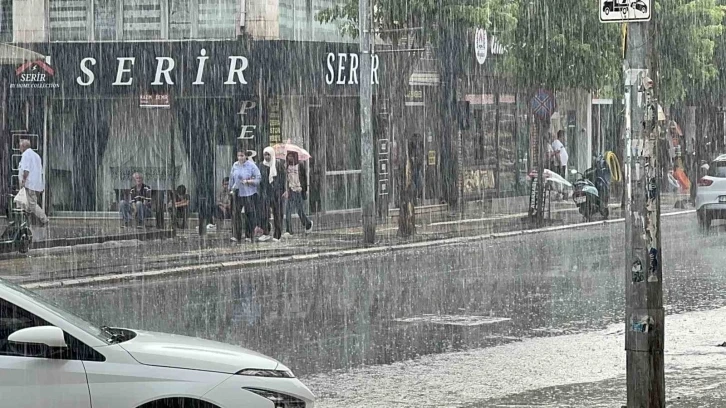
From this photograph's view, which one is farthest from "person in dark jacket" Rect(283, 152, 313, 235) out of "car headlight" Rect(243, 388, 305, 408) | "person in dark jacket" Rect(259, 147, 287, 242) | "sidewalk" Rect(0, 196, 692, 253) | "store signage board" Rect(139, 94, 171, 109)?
Answer: "car headlight" Rect(243, 388, 305, 408)

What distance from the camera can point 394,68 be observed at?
94.7 ft

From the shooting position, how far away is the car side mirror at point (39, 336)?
6.12 meters

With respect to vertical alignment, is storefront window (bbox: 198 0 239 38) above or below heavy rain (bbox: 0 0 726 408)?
above

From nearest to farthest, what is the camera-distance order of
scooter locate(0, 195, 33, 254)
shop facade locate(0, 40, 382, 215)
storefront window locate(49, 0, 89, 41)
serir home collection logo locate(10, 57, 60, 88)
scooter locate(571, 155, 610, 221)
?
scooter locate(0, 195, 33, 254)
shop facade locate(0, 40, 382, 215)
serir home collection logo locate(10, 57, 60, 88)
scooter locate(571, 155, 610, 221)
storefront window locate(49, 0, 89, 41)

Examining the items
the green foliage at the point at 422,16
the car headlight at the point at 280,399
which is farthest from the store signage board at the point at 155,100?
the car headlight at the point at 280,399

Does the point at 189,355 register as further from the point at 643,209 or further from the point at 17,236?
the point at 17,236

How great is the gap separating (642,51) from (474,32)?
90.1 ft

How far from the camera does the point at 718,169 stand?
89.1 feet

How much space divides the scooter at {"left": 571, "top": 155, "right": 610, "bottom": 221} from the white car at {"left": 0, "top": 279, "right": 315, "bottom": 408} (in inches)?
981

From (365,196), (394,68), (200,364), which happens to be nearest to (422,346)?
(200,364)

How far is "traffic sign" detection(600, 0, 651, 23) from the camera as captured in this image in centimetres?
816

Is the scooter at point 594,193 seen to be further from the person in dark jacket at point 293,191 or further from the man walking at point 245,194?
the man walking at point 245,194

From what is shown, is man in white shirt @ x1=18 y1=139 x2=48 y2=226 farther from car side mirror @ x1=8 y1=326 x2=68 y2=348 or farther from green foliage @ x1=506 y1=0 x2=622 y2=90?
car side mirror @ x1=8 y1=326 x2=68 y2=348

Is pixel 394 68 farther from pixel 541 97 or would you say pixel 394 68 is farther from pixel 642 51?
pixel 642 51
